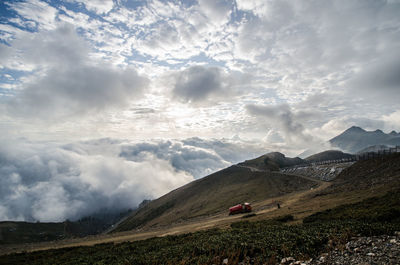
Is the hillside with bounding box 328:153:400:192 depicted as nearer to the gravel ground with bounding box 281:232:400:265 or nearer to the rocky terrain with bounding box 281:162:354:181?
the rocky terrain with bounding box 281:162:354:181

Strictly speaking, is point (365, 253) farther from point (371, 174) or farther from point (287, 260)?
point (371, 174)

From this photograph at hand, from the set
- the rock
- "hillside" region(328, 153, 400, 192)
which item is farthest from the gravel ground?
"hillside" region(328, 153, 400, 192)

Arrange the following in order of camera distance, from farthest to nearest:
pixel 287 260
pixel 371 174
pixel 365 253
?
1. pixel 371 174
2. pixel 287 260
3. pixel 365 253

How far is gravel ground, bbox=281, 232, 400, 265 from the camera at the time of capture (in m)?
10.1

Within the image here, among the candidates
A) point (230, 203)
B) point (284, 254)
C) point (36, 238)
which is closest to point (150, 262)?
point (284, 254)

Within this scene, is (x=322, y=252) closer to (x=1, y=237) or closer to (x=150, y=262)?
(x=150, y=262)

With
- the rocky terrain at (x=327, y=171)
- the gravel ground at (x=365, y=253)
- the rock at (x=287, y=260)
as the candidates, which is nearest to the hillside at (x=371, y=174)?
the rocky terrain at (x=327, y=171)

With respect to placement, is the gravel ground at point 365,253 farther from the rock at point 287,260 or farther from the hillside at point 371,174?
the hillside at point 371,174

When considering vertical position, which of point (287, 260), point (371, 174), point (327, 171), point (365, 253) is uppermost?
point (365, 253)

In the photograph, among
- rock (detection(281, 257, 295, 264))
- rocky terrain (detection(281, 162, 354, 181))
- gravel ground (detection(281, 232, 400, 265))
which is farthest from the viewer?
rocky terrain (detection(281, 162, 354, 181))

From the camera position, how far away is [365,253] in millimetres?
11086

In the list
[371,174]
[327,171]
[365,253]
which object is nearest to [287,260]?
[365,253]

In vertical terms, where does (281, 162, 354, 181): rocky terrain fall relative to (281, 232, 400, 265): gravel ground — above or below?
below

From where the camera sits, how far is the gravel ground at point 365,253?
10.1 meters
